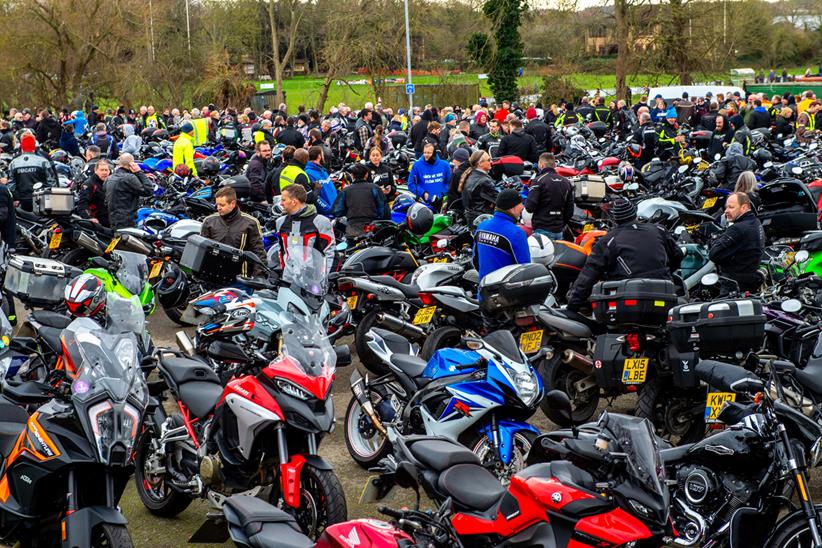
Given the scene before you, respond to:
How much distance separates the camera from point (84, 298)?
5875 millimetres

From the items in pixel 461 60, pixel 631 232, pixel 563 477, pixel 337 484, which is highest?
pixel 461 60

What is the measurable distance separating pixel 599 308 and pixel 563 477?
2.90m

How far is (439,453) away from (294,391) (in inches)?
47.8

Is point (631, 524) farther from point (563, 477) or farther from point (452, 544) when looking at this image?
point (452, 544)

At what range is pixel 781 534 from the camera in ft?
14.3

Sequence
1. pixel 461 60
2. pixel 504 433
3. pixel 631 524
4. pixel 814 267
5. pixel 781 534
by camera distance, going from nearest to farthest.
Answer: pixel 631 524, pixel 781 534, pixel 504 433, pixel 814 267, pixel 461 60

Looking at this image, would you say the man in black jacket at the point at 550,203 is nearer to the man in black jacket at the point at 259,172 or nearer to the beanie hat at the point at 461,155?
the beanie hat at the point at 461,155

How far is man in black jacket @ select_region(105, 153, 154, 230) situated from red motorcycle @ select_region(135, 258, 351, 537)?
6.72 meters

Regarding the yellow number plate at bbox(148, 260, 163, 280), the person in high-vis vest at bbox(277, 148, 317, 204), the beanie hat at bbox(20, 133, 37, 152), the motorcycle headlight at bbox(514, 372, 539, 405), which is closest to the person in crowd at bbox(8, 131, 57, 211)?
the beanie hat at bbox(20, 133, 37, 152)

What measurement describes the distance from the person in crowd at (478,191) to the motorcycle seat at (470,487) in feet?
25.2

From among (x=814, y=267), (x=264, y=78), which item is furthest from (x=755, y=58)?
(x=814, y=267)

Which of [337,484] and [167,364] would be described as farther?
[167,364]

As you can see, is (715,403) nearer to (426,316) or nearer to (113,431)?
(426,316)

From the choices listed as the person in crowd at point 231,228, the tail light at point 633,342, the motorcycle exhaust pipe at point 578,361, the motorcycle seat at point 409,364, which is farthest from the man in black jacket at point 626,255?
the person in crowd at point 231,228
